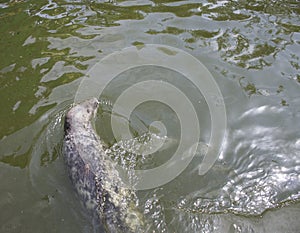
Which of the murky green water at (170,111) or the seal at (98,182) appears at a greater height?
the seal at (98,182)

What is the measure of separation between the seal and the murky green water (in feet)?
0.73

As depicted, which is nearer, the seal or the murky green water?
the seal

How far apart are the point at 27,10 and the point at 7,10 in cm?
46

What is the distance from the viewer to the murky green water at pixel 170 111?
377 cm

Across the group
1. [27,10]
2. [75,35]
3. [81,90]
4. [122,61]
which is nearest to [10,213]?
[81,90]

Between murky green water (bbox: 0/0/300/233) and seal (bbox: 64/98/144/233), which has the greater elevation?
seal (bbox: 64/98/144/233)

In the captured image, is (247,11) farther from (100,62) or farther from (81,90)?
(81,90)

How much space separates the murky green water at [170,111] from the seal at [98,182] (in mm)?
223

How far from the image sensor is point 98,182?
3.60m

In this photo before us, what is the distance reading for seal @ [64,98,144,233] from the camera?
11.2 ft

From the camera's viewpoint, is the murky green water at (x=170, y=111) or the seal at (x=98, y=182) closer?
the seal at (x=98, y=182)

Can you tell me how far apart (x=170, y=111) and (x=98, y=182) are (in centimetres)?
175

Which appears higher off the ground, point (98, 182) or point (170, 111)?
point (98, 182)

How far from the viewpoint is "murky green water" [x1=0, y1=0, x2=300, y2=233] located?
377 cm
